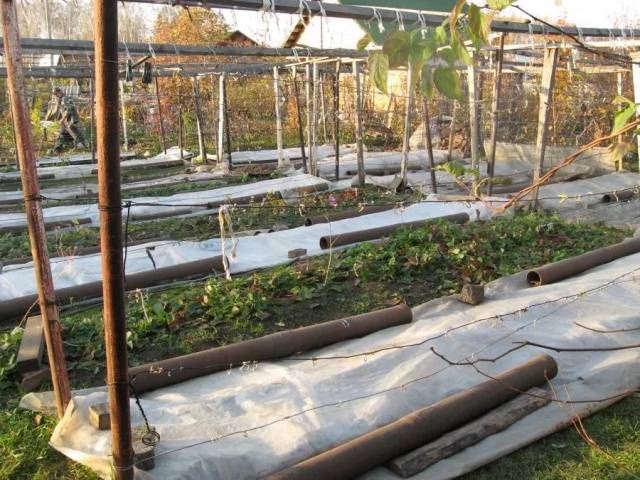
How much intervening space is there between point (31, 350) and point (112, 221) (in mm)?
2423

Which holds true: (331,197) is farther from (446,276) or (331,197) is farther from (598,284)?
(598,284)

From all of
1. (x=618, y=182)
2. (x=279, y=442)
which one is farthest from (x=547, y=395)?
(x=618, y=182)

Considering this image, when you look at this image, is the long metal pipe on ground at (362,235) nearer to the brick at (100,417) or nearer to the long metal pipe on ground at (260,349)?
the long metal pipe on ground at (260,349)

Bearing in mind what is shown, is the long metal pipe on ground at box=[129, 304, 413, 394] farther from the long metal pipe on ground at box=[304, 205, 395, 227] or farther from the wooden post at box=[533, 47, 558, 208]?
the wooden post at box=[533, 47, 558, 208]

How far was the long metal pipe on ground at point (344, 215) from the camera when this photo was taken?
823 centimetres

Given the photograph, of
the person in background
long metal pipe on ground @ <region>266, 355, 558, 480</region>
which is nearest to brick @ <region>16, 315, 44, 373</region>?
long metal pipe on ground @ <region>266, 355, 558, 480</region>

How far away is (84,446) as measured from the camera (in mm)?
3232

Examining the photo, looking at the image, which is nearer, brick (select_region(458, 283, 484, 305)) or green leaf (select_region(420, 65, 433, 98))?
green leaf (select_region(420, 65, 433, 98))

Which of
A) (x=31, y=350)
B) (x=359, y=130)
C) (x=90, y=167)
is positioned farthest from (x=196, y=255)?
(x=90, y=167)

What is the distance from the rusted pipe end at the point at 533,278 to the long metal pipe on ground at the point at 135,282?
2.94 m

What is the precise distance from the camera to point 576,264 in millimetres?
5832

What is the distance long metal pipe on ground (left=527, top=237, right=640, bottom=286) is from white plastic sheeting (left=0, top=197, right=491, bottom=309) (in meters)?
2.29

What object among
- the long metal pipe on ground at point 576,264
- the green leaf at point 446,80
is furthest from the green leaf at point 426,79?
the long metal pipe on ground at point 576,264

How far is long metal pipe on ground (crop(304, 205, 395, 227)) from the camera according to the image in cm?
823
